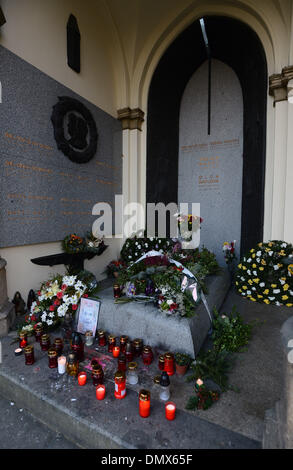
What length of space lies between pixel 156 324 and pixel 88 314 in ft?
3.09

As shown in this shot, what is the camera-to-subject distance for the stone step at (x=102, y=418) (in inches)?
56.9

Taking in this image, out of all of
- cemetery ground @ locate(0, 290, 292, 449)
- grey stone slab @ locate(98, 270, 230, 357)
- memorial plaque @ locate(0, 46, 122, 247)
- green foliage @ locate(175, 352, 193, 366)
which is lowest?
cemetery ground @ locate(0, 290, 292, 449)

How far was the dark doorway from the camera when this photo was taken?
15.8 feet

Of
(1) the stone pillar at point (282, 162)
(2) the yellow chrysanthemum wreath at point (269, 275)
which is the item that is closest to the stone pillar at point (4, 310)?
(2) the yellow chrysanthemum wreath at point (269, 275)

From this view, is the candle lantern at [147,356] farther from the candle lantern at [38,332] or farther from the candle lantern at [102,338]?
the candle lantern at [38,332]

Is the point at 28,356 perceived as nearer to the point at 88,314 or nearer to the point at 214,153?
the point at 88,314

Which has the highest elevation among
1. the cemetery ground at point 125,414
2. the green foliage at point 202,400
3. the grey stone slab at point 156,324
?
the grey stone slab at point 156,324

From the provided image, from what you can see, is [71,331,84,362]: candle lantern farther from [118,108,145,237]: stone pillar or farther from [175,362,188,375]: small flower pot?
[118,108,145,237]: stone pillar

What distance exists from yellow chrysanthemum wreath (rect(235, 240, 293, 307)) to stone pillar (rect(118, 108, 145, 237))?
2747 millimetres

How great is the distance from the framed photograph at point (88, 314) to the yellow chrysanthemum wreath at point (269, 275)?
8.96 ft

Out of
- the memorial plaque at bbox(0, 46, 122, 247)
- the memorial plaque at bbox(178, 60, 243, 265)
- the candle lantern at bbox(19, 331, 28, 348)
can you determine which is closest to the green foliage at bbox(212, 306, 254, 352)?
the candle lantern at bbox(19, 331, 28, 348)

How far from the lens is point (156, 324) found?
97.3 inches

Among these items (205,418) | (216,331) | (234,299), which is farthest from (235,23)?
(205,418)

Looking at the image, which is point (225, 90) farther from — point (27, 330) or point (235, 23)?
point (27, 330)
